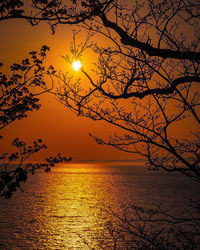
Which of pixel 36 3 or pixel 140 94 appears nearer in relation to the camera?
pixel 140 94

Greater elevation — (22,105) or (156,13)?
(156,13)

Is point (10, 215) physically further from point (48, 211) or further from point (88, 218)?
point (88, 218)

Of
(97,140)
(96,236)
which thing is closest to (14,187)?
(97,140)

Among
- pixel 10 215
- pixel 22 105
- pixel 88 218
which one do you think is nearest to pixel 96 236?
pixel 88 218

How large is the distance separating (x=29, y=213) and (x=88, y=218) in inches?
306

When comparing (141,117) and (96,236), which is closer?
(141,117)

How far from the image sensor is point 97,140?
18.1ft

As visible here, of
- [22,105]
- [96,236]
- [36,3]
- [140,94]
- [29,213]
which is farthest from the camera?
[29,213]

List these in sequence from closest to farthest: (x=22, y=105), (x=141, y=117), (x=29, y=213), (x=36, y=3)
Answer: (x=36, y=3), (x=141, y=117), (x=22, y=105), (x=29, y=213)

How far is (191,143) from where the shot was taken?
18.0 feet

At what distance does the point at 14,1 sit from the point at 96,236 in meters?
17.8

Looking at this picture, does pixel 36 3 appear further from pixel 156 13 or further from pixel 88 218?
pixel 88 218

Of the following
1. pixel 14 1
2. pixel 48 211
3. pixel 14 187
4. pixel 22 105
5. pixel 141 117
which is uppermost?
pixel 14 1

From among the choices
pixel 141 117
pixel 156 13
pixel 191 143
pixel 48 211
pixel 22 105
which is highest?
pixel 156 13
